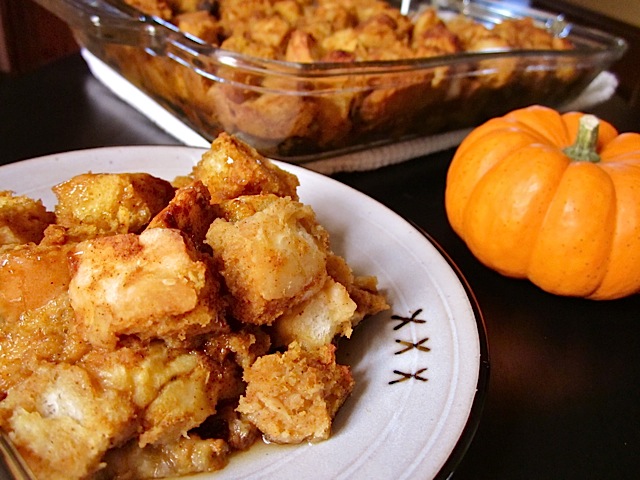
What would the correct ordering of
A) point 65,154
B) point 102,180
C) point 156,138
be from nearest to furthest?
point 102,180 → point 65,154 → point 156,138

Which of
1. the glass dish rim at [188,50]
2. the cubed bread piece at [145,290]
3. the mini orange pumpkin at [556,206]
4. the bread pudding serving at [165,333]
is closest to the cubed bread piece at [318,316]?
the bread pudding serving at [165,333]

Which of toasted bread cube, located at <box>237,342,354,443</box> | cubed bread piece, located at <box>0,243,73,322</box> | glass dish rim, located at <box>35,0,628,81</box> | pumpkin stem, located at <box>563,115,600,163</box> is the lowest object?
toasted bread cube, located at <box>237,342,354,443</box>

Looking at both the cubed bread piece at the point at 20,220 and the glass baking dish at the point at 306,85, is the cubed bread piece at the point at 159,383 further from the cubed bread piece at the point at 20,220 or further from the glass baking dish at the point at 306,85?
the glass baking dish at the point at 306,85

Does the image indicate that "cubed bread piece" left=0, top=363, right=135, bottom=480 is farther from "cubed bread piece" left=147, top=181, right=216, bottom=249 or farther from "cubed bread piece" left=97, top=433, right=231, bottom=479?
"cubed bread piece" left=147, top=181, right=216, bottom=249

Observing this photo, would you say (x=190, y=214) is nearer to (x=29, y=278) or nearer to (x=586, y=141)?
(x=29, y=278)

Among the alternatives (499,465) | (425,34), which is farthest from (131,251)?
(425,34)

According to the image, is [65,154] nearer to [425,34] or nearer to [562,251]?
[562,251]

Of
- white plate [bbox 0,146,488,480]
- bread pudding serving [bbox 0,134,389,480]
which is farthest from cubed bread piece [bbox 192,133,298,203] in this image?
white plate [bbox 0,146,488,480]

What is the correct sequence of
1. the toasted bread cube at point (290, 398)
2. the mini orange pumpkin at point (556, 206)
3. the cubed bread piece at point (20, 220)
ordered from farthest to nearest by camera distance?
1. the mini orange pumpkin at point (556, 206)
2. the cubed bread piece at point (20, 220)
3. the toasted bread cube at point (290, 398)
